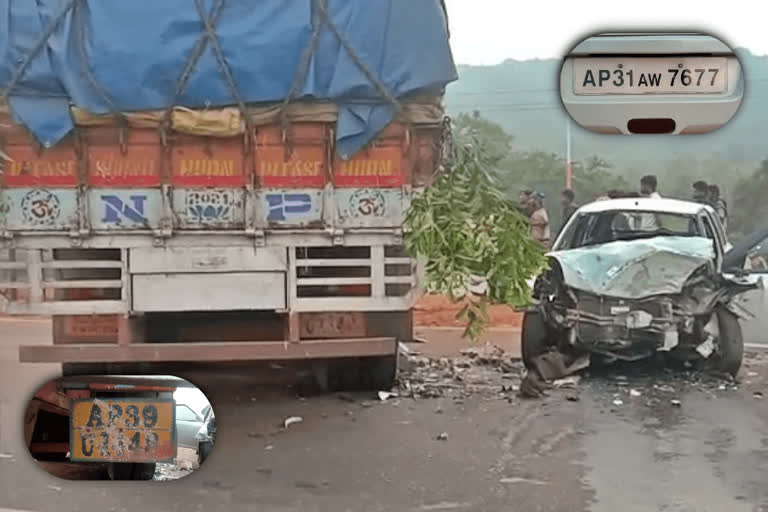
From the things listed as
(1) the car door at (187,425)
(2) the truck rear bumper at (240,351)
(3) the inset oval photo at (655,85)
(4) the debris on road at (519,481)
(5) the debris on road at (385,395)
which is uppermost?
(3) the inset oval photo at (655,85)

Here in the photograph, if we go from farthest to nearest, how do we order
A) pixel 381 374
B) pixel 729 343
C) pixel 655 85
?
1. pixel 381 374
2. pixel 729 343
3. pixel 655 85

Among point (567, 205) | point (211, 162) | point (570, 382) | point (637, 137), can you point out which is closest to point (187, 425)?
point (211, 162)

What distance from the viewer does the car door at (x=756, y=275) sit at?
287 cm

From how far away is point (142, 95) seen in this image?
2.89 m

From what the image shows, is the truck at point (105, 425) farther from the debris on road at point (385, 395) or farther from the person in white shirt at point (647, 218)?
the person in white shirt at point (647, 218)

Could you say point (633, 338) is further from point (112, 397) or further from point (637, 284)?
point (112, 397)

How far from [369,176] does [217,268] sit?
45 cm

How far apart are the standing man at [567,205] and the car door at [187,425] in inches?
42.1

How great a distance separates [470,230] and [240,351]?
2.17 ft

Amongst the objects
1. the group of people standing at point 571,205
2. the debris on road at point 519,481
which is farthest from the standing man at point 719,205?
the debris on road at point 519,481

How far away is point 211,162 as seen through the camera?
2893mm

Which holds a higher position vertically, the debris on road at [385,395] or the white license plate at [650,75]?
the white license plate at [650,75]

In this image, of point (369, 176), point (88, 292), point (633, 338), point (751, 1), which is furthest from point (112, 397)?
point (751, 1)

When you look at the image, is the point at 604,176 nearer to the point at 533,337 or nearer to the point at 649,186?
the point at 649,186
